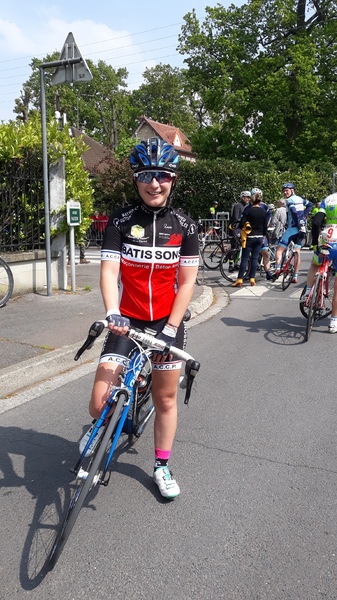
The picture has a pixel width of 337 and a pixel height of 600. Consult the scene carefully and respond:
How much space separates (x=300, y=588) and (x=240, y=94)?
3158cm

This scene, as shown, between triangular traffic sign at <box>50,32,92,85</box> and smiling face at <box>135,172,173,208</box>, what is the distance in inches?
238

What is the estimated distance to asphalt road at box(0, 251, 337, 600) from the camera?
2553mm

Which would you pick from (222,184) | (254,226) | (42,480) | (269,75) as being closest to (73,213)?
(254,226)

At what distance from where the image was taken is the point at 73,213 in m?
9.28

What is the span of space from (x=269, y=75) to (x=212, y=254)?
66.7ft

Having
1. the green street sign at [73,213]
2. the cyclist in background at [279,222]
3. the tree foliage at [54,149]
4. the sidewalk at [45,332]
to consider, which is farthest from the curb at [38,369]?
the cyclist in background at [279,222]

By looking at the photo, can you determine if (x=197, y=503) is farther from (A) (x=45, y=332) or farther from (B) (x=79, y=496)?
(A) (x=45, y=332)

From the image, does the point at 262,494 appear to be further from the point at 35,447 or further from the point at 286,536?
the point at 35,447

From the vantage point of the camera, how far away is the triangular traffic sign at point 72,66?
27.5ft

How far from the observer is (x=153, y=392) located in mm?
3244

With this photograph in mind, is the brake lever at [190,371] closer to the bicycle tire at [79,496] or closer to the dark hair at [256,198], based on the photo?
the bicycle tire at [79,496]

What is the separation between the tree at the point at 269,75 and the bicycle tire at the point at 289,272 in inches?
843

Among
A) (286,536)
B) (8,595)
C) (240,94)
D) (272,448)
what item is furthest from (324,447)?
(240,94)

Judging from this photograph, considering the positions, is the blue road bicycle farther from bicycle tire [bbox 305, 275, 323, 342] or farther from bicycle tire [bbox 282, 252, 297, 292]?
bicycle tire [bbox 282, 252, 297, 292]
